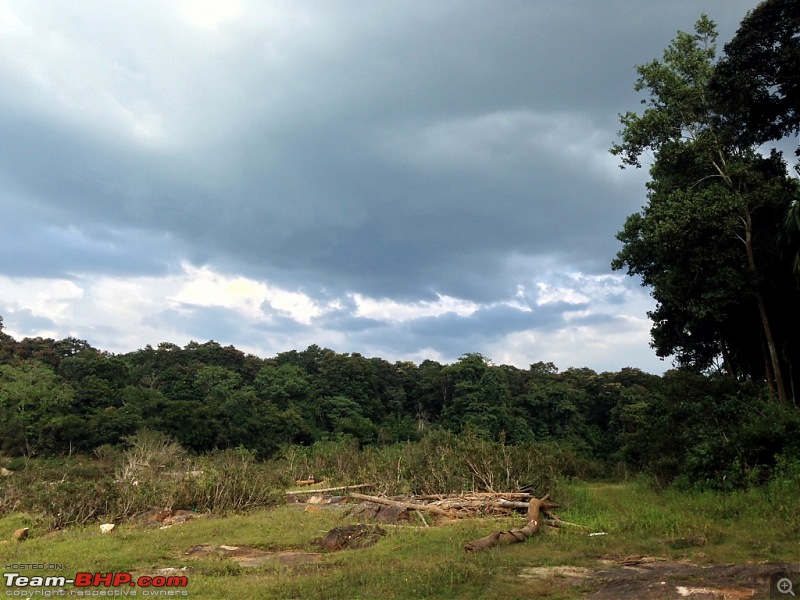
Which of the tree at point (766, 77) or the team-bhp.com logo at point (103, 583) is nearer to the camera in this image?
the team-bhp.com logo at point (103, 583)

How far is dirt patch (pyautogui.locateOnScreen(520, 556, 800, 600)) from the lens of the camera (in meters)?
6.00

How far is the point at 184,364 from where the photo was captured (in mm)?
65438

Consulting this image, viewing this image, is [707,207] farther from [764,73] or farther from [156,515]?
[156,515]

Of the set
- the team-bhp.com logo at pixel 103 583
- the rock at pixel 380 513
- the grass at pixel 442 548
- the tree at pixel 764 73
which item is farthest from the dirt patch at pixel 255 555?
the tree at pixel 764 73

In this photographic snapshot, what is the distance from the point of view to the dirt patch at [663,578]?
19.7 feet

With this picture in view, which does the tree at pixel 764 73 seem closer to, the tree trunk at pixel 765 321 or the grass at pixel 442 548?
the tree trunk at pixel 765 321

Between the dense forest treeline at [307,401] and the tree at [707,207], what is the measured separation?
284 cm

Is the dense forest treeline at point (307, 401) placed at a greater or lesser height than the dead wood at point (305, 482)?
greater

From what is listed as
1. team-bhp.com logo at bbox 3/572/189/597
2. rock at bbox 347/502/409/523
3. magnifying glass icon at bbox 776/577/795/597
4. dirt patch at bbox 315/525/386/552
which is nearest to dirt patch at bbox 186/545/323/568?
dirt patch at bbox 315/525/386/552

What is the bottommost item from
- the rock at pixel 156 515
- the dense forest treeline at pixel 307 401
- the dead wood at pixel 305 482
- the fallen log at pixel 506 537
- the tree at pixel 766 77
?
the dead wood at pixel 305 482

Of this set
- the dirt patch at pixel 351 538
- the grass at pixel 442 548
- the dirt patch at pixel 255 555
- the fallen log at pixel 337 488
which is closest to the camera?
the grass at pixel 442 548

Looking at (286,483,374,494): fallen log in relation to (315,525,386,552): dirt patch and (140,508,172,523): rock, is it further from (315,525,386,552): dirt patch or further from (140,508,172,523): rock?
(315,525,386,552): dirt patch

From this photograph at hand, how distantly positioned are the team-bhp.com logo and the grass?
353 mm

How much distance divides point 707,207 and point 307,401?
46895mm
